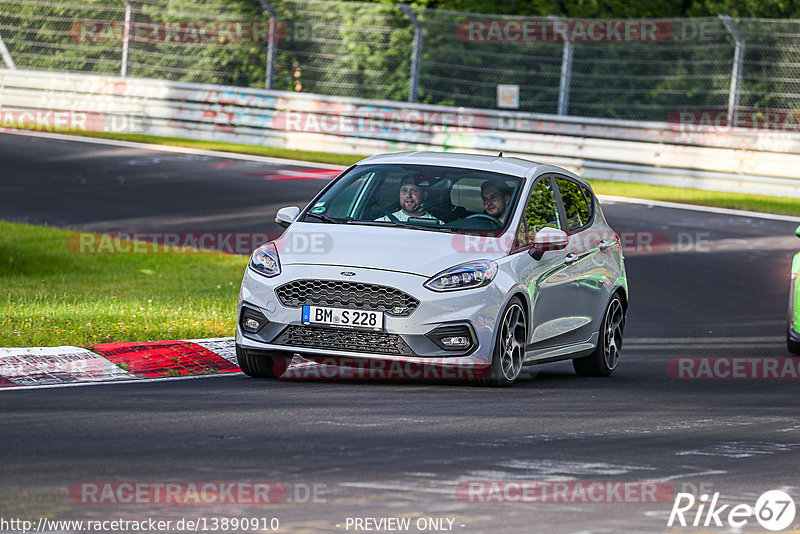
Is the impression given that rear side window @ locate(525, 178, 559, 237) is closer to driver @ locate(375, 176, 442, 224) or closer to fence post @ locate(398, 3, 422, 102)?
driver @ locate(375, 176, 442, 224)

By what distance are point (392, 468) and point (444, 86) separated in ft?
72.4

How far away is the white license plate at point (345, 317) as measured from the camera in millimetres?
9805

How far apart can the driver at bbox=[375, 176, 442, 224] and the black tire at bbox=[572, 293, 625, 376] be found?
208 centimetres

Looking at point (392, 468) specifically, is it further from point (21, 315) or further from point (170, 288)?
point (170, 288)

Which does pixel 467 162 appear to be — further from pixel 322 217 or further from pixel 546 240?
pixel 322 217

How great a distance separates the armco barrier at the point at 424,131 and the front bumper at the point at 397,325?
52.8 feet

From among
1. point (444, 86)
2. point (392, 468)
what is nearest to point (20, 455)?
point (392, 468)

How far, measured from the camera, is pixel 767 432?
30.1 feet

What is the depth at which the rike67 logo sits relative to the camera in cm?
653

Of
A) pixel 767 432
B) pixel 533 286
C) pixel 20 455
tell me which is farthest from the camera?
pixel 533 286

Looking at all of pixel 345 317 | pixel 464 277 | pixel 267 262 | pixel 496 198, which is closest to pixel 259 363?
pixel 267 262

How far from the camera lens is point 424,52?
29.0m

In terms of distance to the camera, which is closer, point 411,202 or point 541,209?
point 411,202

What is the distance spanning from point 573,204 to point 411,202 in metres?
1.72
